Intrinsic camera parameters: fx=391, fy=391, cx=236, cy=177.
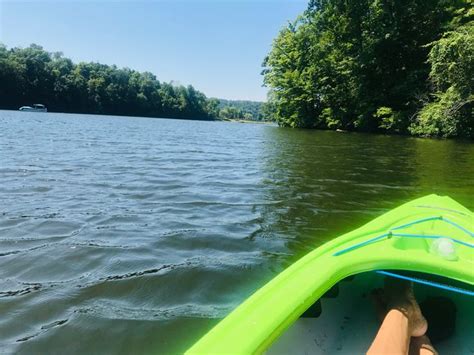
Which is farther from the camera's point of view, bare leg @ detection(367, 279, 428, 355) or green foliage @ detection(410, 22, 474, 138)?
green foliage @ detection(410, 22, 474, 138)

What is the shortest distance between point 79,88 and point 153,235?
88.2 m

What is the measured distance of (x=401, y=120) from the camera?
2658 centimetres

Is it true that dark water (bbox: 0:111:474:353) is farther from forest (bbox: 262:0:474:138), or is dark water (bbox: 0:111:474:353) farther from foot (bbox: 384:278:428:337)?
forest (bbox: 262:0:474:138)

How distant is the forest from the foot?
20.3 metres

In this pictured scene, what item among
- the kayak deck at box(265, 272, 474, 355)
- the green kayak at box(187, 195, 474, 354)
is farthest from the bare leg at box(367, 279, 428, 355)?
the kayak deck at box(265, 272, 474, 355)

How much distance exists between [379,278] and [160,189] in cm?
510

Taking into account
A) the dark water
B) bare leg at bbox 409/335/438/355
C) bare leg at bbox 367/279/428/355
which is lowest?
the dark water

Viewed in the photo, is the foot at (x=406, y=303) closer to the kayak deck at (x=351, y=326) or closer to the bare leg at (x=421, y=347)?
the bare leg at (x=421, y=347)

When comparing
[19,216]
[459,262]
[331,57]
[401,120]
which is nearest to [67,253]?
[19,216]

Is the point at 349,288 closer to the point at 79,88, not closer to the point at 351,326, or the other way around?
the point at 351,326

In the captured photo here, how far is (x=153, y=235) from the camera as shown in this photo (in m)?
4.73

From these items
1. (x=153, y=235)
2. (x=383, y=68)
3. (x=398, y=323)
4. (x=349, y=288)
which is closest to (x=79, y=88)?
(x=383, y=68)

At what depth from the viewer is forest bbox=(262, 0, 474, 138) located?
2114 cm

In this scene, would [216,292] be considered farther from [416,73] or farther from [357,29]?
[357,29]
